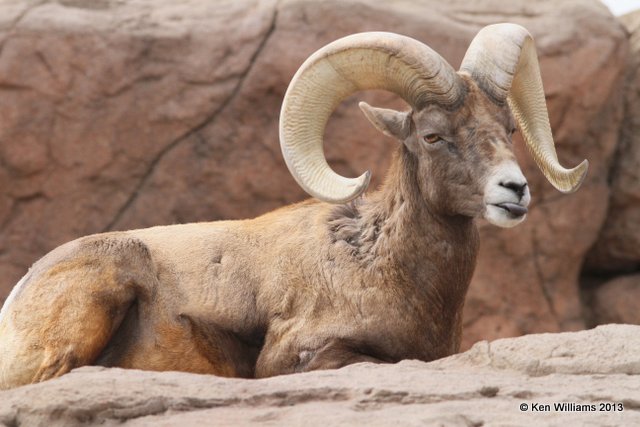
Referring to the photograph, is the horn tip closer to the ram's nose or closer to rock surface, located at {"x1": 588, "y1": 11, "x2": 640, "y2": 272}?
the ram's nose

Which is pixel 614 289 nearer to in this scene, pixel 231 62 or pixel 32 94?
pixel 231 62

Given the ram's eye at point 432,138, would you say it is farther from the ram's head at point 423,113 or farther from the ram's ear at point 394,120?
the ram's ear at point 394,120

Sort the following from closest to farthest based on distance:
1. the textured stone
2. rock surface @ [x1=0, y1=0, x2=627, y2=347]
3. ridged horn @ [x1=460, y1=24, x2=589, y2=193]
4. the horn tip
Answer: ridged horn @ [x1=460, y1=24, x2=589, y2=193]
the horn tip
rock surface @ [x1=0, y1=0, x2=627, y2=347]
the textured stone

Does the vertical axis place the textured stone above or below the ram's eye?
below

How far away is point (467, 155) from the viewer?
688cm

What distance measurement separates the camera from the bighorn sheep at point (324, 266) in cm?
698

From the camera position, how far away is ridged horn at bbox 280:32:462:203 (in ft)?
23.1

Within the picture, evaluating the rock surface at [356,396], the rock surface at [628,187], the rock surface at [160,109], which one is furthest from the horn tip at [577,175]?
the rock surface at [628,187]

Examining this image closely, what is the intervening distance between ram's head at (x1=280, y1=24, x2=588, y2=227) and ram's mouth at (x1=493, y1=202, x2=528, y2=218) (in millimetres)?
164

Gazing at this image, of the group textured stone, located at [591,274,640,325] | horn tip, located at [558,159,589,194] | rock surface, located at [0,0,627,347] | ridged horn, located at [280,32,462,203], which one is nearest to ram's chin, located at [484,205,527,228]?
ridged horn, located at [280,32,462,203]

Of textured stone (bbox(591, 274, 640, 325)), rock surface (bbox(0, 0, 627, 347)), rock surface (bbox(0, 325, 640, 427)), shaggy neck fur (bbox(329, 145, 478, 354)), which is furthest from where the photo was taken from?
textured stone (bbox(591, 274, 640, 325))

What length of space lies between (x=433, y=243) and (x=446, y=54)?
437 centimetres

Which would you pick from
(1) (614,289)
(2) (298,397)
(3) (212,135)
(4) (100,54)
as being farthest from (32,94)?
(2) (298,397)

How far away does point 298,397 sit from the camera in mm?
4730
